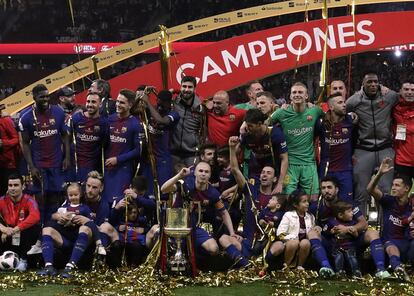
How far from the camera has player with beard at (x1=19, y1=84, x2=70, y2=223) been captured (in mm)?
7887

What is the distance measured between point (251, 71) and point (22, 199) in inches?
122

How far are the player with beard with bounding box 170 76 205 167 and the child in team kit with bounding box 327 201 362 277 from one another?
5.11 ft


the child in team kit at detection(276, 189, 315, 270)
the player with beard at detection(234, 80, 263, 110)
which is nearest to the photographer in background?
the player with beard at detection(234, 80, 263, 110)

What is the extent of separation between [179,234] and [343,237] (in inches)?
55.8

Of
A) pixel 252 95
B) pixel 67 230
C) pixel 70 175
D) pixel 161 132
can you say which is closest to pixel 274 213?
pixel 161 132

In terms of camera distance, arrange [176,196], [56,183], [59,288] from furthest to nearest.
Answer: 1. [56,183]
2. [176,196]
3. [59,288]

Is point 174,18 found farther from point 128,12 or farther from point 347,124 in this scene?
point 347,124

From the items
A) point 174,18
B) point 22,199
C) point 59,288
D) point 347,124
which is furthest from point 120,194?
point 174,18

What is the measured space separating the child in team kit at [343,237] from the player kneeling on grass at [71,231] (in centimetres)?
198

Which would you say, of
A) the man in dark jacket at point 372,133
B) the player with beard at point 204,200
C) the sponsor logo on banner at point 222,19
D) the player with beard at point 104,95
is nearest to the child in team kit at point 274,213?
the player with beard at point 204,200

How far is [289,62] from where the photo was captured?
30.0 feet

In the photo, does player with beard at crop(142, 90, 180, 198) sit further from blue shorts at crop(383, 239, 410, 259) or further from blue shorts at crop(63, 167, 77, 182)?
blue shorts at crop(383, 239, 410, 259)

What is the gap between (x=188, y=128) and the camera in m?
7.86

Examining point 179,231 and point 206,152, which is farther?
point 206,152
